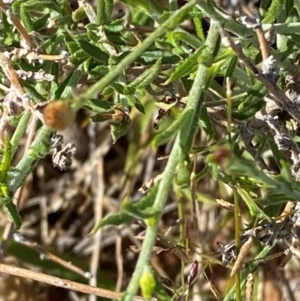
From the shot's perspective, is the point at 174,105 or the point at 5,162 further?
the point at 174,105

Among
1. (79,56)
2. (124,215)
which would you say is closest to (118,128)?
(79,56)

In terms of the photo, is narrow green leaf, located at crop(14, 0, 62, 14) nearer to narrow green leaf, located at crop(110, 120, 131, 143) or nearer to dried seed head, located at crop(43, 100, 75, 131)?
narrow green leaf, located at crop(110, 120, 131, 143)

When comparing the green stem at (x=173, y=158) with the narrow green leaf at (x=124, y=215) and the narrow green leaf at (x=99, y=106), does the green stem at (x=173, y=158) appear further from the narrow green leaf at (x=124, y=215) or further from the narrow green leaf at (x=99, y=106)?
the narrow green leaf at (x=99, y=106)

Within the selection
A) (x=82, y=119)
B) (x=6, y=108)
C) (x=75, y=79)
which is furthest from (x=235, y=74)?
(x=82, y=119)

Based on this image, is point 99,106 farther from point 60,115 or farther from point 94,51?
point 60,115

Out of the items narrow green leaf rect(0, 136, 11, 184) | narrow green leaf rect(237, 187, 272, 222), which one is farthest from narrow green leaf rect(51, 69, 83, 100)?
narrow green leaf rect(237, 187, 272, 222)

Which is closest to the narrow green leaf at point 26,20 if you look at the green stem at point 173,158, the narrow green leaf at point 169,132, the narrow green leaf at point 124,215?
the green stem at point 173,158

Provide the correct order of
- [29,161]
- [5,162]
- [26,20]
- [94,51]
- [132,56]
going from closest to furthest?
[132,56] < [5,162] < [29,161] < [94,51] < [26,20]
